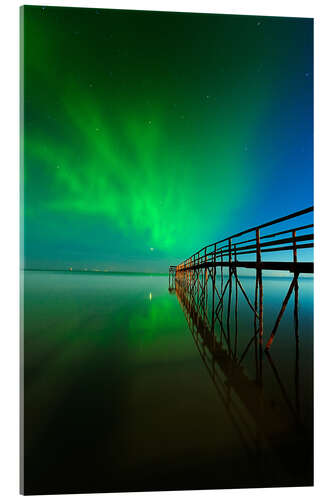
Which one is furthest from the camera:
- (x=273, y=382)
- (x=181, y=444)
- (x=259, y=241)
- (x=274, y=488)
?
(x=259, y=241)

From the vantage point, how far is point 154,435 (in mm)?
2053

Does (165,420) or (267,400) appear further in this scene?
(267,400)

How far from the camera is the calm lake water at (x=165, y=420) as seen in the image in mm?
1777

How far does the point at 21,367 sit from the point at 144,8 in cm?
463

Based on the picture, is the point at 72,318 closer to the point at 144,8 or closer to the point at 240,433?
the point at 240,433

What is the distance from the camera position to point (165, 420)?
88.3 inches

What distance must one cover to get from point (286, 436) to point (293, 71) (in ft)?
15.9

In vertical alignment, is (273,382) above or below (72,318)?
above

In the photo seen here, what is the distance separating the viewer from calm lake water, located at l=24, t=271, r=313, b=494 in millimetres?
1777
